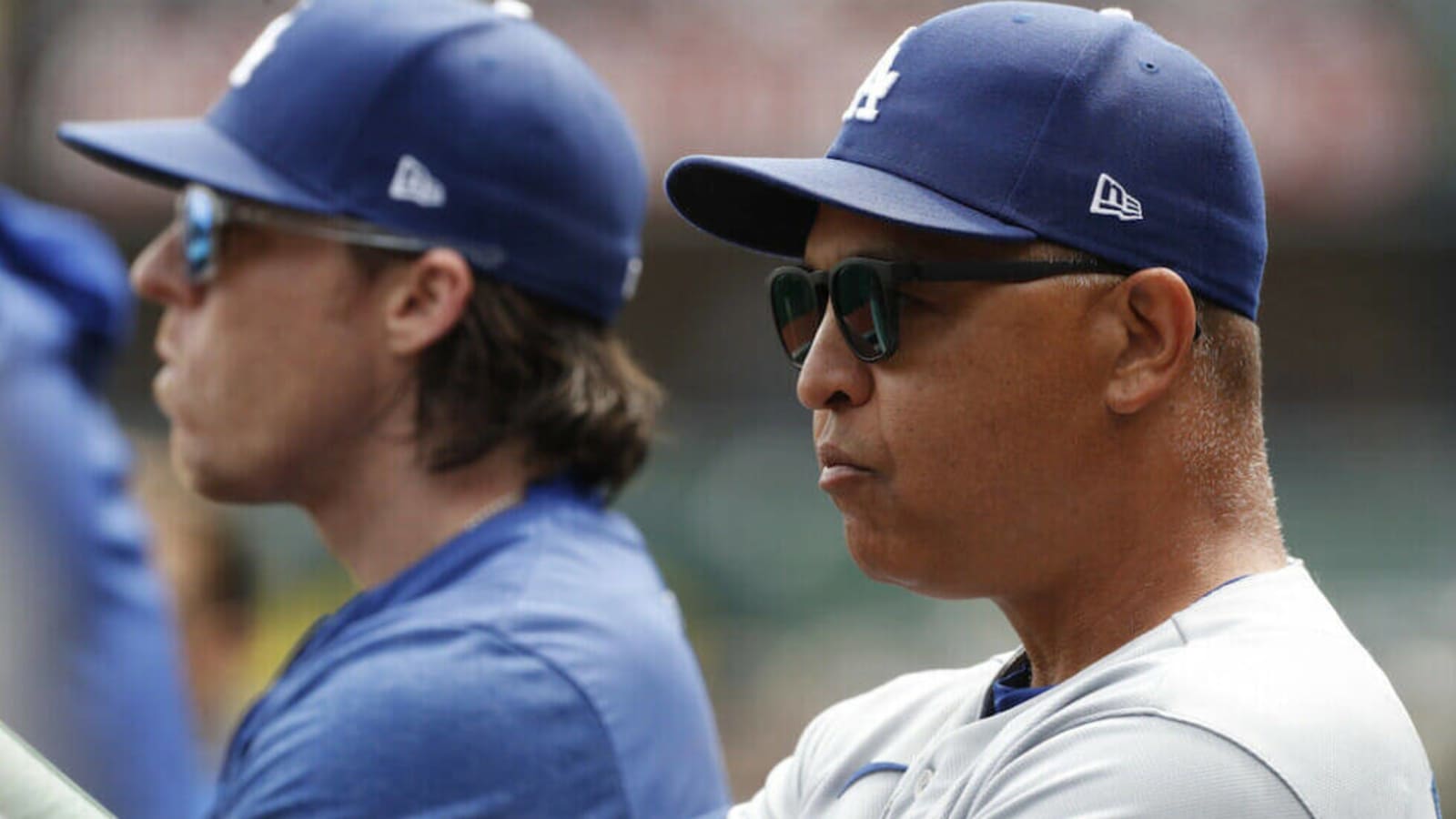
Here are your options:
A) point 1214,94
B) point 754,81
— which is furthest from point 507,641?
point 754,81

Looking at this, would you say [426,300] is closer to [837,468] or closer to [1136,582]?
[837,468]

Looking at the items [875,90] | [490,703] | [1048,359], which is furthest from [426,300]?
[1048,359]

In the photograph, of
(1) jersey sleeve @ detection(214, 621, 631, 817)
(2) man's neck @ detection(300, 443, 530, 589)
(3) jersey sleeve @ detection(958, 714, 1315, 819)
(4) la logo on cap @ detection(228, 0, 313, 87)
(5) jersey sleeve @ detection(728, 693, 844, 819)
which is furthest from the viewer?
(4) la logo on cap @ detection(228, 0, 313, 87)

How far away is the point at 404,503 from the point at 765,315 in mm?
7416

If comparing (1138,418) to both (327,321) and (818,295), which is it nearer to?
(818,295)

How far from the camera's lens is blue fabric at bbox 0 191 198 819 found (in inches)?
166

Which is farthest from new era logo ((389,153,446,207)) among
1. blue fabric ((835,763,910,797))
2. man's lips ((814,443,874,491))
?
blue fabric ((835,763,910,797))

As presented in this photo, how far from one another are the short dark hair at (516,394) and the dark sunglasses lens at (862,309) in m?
1.16

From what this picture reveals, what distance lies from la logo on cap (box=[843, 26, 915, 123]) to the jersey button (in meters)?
0.67

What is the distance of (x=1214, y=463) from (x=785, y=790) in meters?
0.61

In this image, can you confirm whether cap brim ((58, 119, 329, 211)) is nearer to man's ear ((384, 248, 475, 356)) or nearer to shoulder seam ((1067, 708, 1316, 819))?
man's ear ((384, 248, 475, 356))

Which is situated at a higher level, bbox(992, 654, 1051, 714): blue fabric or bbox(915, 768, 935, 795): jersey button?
bbox(992, 654, 1051, 714): blue fabric

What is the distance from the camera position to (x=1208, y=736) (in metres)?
1.63

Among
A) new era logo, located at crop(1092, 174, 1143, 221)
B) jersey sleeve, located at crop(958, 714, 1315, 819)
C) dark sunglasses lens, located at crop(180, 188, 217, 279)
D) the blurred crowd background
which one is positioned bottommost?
the blurred crowd background
